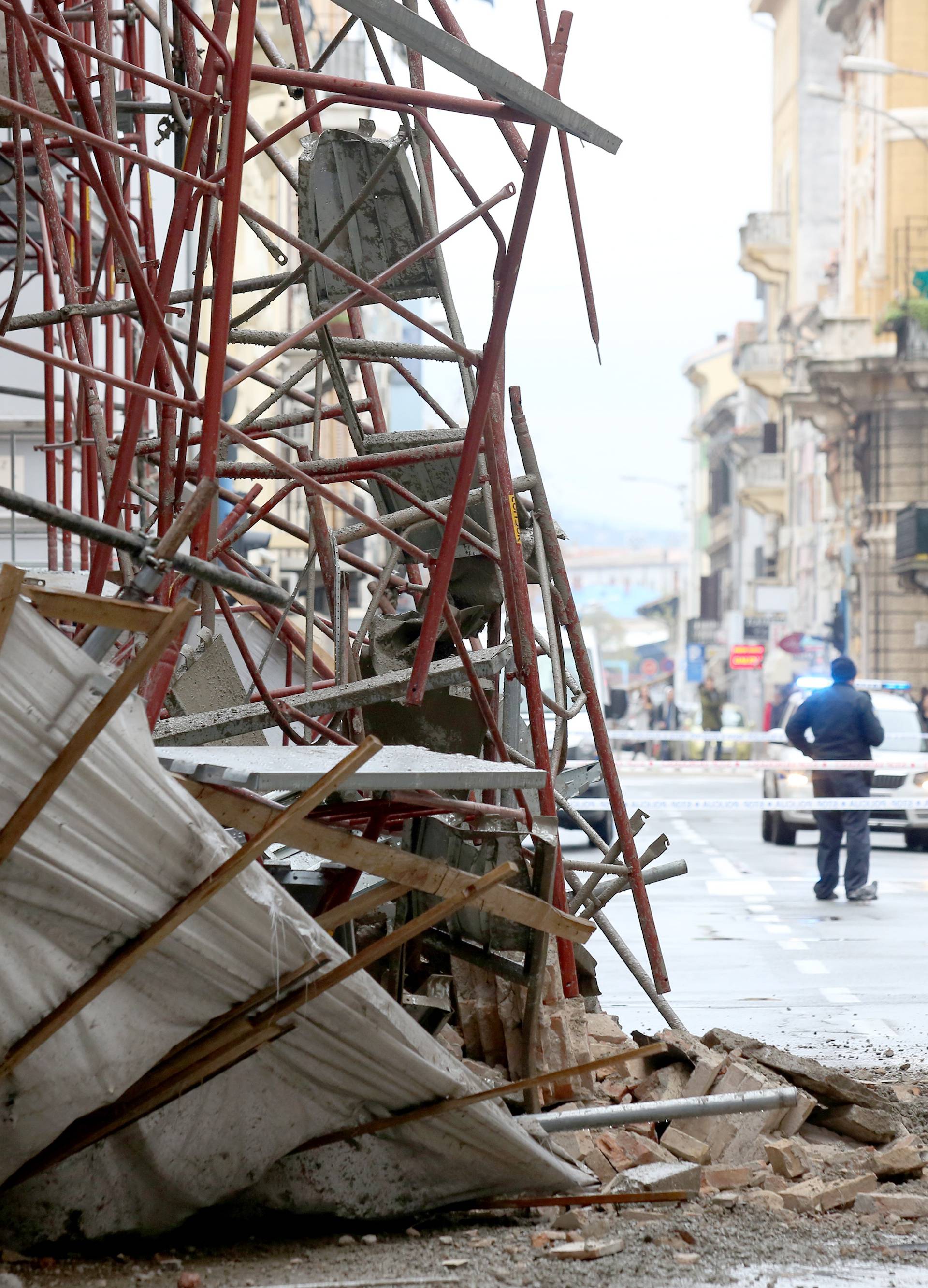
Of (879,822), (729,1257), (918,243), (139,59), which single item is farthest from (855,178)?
(729,1257)

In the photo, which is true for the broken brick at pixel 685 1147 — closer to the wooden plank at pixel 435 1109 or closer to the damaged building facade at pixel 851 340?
the wooden plank at pixel 435 1109

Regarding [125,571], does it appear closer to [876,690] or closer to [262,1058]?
[262,1058]

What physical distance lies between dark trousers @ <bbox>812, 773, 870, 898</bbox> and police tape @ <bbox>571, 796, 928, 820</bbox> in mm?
67

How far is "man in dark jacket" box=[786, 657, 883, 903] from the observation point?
15.0 m

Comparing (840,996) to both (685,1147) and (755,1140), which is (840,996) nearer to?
(755,1140)

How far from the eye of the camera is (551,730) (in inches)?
713

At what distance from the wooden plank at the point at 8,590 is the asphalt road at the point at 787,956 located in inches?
208

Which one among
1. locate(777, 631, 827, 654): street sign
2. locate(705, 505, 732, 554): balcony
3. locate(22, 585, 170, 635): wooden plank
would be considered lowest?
locate(777, 631, 827, 654): street sign

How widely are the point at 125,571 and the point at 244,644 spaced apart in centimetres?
66

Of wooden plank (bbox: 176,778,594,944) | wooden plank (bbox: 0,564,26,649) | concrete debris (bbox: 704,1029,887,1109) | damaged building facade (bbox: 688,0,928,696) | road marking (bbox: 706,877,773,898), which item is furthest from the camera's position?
damaged building facade (bbox: 688,0,928,696)

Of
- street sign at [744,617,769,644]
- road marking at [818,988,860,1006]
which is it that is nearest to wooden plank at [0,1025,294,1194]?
road marking at [818,988,860,1006]

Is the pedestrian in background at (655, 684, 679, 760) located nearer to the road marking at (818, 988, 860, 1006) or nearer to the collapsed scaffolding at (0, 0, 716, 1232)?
the road marking at (818, 988, 860, 1006)

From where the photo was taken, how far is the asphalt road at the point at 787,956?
916cm

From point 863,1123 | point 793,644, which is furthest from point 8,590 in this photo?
point 793,644
